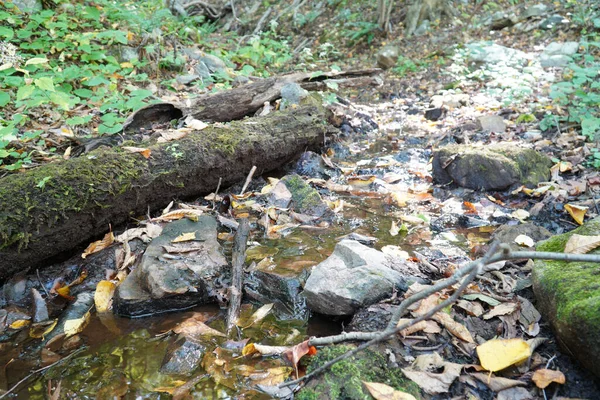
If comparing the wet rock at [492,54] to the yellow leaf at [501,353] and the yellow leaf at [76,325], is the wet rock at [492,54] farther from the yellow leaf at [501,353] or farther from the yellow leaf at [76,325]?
the yellow leaf at [76,325]

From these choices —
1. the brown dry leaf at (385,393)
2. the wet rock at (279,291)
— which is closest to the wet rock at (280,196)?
the wet rock at (279,291)

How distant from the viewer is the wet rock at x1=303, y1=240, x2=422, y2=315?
2.59 metres

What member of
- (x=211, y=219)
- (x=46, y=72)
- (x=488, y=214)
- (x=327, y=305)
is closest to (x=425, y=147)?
(x=488, y=214)

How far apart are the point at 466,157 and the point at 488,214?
0.83 metres

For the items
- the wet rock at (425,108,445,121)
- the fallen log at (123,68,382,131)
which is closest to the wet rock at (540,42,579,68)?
the wet rock at (425,108,445,121)

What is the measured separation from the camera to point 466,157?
15.3ft

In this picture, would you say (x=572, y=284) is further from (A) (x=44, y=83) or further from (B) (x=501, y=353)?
(A) (x=44, y=83)

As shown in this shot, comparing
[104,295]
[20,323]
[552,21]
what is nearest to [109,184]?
[104,295]

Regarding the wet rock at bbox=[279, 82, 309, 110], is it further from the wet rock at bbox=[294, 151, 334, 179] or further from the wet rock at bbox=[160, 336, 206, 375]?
the wet rock at bbox=[160, 336, 206, 375]

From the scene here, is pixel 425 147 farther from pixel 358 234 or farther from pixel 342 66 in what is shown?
pixel 342 66

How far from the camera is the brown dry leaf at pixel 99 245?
3473 millimetres

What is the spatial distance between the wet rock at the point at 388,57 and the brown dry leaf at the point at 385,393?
35.7ft

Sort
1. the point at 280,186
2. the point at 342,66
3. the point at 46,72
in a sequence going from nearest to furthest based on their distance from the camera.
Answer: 1. the point at 280,186
2. the point at 46,72
3. the point at 342,66

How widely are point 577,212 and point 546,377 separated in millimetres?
2348
